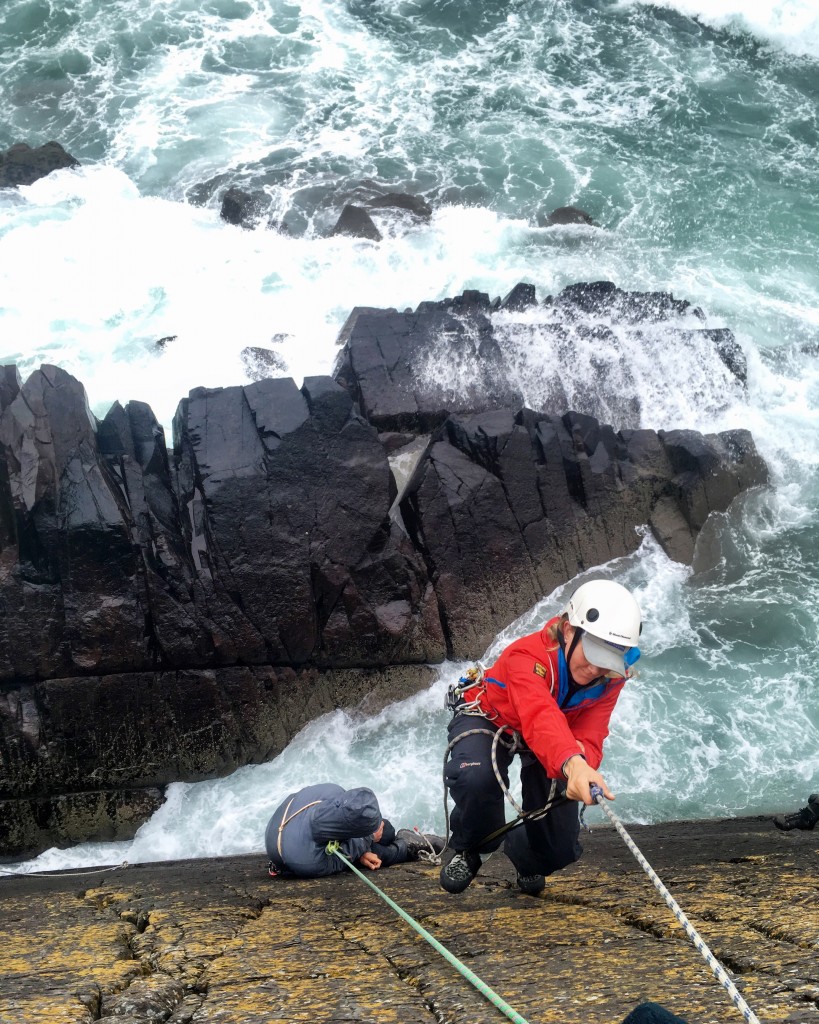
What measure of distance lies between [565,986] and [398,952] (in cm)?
115

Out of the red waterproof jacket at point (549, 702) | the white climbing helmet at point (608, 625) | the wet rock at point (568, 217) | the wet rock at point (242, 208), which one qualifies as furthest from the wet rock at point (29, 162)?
the white climbing helmet at point (608, 625)

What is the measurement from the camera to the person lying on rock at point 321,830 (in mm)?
7688

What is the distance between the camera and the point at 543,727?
17.6ft

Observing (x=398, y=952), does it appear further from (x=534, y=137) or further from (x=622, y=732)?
(x=534, y=137)

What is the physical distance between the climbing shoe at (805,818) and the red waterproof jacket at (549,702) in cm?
→ 399

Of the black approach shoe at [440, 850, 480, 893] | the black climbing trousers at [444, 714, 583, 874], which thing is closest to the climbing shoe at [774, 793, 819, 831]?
the black climbing trousers at [444, 714, 583, 874]

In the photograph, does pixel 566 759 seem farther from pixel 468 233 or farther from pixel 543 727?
Answer: pixel 468 233

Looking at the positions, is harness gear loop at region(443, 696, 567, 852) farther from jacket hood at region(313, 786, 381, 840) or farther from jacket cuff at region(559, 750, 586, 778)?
jacket hood at region(313, 786, 381, 840)

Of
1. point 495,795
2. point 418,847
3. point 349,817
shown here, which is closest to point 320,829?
point 349,817

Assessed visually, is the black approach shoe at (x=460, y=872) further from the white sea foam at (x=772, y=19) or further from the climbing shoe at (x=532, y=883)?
the white sea foam at (x=772, y=19)

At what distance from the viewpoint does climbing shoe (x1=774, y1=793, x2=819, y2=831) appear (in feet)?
28.5

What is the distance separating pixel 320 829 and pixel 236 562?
191 inches

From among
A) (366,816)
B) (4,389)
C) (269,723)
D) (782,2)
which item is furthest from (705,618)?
(782,2)

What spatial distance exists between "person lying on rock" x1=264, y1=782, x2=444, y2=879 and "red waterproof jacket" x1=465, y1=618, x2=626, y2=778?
221 centimetres
